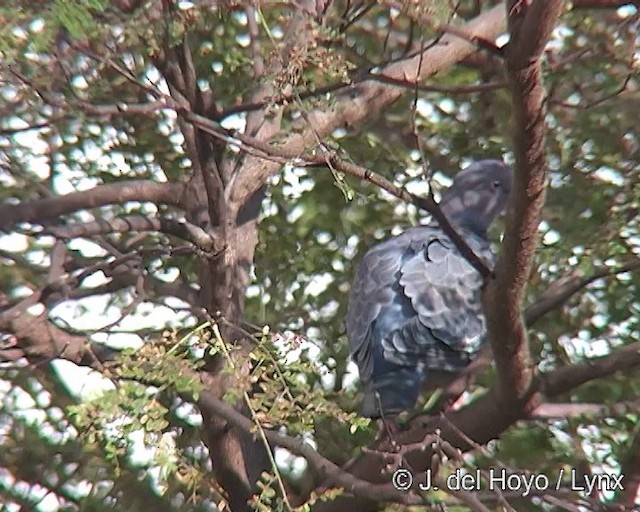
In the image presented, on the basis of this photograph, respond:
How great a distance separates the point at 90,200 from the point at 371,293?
1.56 ft

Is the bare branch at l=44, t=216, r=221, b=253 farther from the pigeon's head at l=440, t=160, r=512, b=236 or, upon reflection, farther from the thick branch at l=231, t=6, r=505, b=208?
the pigeon's head at l=440, t=160, r=512, b=236

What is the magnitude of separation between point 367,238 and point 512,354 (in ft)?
2.26

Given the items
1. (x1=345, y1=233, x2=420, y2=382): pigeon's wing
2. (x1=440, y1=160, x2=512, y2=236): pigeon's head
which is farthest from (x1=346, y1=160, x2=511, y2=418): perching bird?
(x1=440, y1=160, x2=512, y2=236): pigeon's head

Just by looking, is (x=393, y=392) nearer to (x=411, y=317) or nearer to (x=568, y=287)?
(x=411, y=317)

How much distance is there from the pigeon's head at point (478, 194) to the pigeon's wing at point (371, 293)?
0.19 m

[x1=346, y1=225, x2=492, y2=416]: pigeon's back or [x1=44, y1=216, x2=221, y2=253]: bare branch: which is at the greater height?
[x1=44, y1=216, x2=221, y2=253]: bare branch

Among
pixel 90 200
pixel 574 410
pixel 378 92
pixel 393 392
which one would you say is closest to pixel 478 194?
pixel 378 92

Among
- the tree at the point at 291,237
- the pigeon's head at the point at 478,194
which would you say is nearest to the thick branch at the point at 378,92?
the tree at the point at 291,237

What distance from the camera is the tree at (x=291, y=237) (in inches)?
46.7

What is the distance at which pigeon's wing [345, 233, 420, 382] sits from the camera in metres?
1.61

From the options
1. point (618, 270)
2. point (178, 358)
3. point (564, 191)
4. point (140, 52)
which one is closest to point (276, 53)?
point (140, 52)

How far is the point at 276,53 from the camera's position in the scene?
1227mm

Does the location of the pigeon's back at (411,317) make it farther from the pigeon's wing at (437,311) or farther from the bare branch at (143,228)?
the bare branch at (143,228)

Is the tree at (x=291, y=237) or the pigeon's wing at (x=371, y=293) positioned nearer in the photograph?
the tree at (x=291, y=237)
